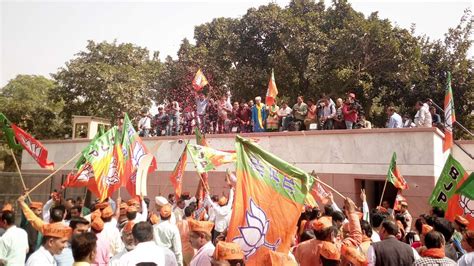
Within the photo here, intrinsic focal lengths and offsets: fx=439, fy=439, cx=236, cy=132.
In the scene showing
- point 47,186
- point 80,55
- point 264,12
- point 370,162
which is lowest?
point 47,186

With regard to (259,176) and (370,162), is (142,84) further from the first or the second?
(259,176)

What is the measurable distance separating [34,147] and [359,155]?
9.44 meters

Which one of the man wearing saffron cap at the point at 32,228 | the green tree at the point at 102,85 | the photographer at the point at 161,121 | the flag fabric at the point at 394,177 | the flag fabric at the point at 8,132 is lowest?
the man wearing saffron cap at the point at 32,228

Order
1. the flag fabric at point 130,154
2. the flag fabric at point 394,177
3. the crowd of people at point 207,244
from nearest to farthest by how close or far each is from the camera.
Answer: the crowd of people at point 207,244
the flag fabric at point 130,154
the flag fabric at point 394,177

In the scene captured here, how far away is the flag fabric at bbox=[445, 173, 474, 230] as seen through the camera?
7326mm

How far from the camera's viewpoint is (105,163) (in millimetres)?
8500

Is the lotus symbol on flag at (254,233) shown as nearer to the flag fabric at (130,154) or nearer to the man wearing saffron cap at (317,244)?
the man wearing saffron cap at (317,244)

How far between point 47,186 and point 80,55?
13085 millimetres

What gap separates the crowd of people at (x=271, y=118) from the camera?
1416 centimetres

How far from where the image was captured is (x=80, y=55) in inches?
1181

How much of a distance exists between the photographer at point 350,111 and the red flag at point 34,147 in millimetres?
8896

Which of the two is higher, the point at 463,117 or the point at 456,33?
the point at 456,33

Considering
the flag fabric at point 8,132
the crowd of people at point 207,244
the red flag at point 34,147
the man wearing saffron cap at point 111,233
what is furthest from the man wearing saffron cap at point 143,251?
the flag fabric at point 8,132

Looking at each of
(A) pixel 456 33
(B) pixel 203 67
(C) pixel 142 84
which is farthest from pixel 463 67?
(C) pixel 142 84
